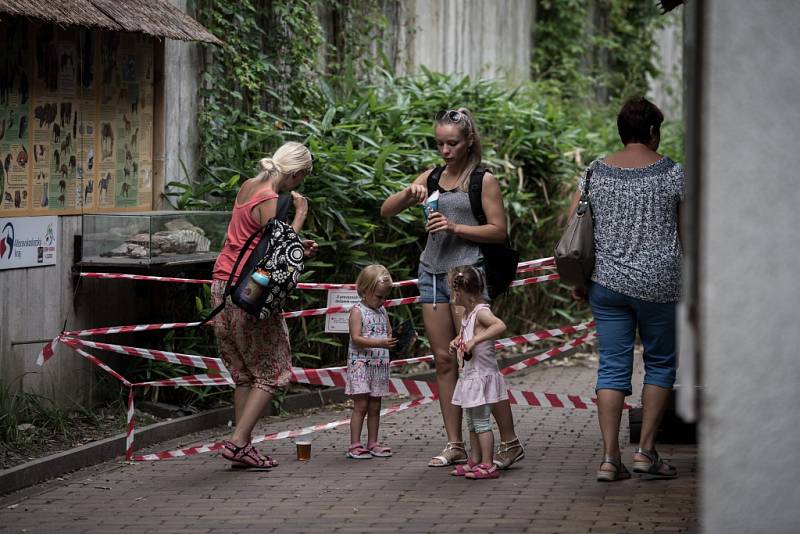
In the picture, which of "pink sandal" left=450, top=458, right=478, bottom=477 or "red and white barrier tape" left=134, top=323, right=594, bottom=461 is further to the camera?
"red and white barrier tape" left=134, top=323, right=594, bottom=461

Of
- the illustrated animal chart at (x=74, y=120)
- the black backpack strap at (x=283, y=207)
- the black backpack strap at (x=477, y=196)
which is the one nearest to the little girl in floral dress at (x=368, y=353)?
the black backpack strap at (x=283, y=207)

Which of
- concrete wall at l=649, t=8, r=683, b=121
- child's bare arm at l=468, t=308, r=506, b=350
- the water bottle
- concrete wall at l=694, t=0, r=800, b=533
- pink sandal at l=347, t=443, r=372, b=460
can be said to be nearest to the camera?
concrete wall at l=694, t=0, r=800, b=533

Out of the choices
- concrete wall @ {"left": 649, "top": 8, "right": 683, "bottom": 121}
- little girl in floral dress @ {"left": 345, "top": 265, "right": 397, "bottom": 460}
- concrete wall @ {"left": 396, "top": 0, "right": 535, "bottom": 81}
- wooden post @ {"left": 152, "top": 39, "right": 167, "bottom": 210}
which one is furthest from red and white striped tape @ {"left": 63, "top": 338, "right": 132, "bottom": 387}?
concrete wall @ {"left": 649, "top": 8, "right": 683, "bottom": 121}

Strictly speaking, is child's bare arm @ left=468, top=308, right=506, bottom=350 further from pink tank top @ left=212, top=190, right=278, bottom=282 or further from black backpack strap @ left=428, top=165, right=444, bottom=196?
pink tank top @ left=212, top=190, right=278, bottom=282

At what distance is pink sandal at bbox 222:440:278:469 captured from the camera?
23.4 ft

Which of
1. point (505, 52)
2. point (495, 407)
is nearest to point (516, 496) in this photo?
point (495, 407)

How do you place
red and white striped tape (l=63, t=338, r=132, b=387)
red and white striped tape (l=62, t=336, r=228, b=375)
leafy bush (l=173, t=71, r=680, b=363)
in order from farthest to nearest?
leafy bush (l=173, t=71, r=680, b=363)
red and white striped tape (l=62, t=336, r=228, b=375)
red and white striped tape (l=63, t=338, r=132, b=387)

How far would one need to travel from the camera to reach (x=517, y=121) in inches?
484

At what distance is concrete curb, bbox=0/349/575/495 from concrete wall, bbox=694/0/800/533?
432cm

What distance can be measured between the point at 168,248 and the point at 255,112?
2108mm

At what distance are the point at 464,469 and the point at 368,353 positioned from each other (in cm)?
97

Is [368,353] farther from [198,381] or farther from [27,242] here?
[27,242]

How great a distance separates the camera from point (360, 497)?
Answer: 6.50 metres

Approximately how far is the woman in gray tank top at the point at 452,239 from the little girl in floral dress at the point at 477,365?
0.17 meters
